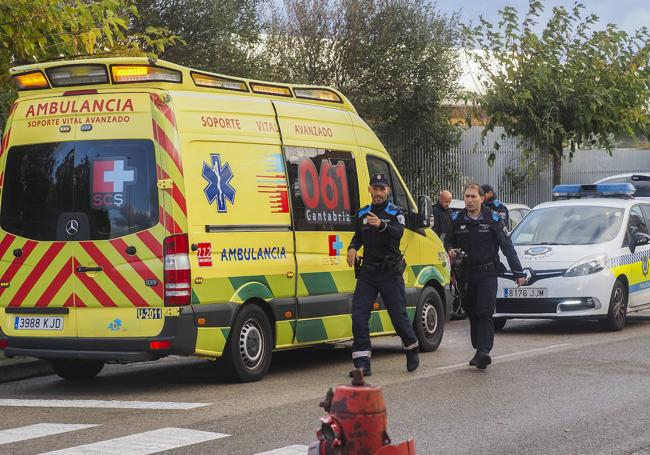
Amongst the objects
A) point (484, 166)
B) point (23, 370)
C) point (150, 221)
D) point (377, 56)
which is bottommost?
point (23, 370)

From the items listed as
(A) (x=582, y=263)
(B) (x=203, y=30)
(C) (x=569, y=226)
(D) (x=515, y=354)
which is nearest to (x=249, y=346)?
(D) (x=515, y=354)

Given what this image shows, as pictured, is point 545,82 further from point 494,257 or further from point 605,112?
point 494,257

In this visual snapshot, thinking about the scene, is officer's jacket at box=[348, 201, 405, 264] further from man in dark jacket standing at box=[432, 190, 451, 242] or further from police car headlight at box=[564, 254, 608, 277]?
man in dark jacket standing at box=[432, 190, 451, 242]

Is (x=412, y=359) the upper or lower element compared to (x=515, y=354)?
upper

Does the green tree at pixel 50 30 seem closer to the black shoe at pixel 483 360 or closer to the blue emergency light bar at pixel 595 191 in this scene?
the black shoe at pixel 483 360

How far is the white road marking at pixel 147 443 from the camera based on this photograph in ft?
24.4

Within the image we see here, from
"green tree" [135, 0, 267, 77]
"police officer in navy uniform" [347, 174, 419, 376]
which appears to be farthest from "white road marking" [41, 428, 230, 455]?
"green tree" [135, 0, 267, 77]

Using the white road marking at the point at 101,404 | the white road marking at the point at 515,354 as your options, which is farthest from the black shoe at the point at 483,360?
the white road marking at the point at 101,404

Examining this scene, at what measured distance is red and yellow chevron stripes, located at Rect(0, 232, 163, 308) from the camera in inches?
389

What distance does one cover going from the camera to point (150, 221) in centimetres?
991

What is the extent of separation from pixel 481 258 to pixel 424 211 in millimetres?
1106

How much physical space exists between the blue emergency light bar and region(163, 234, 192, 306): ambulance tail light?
8.98 m

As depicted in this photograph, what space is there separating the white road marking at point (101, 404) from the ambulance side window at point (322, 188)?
2465mm

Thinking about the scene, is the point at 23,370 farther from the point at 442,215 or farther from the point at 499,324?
the point at 442,215
